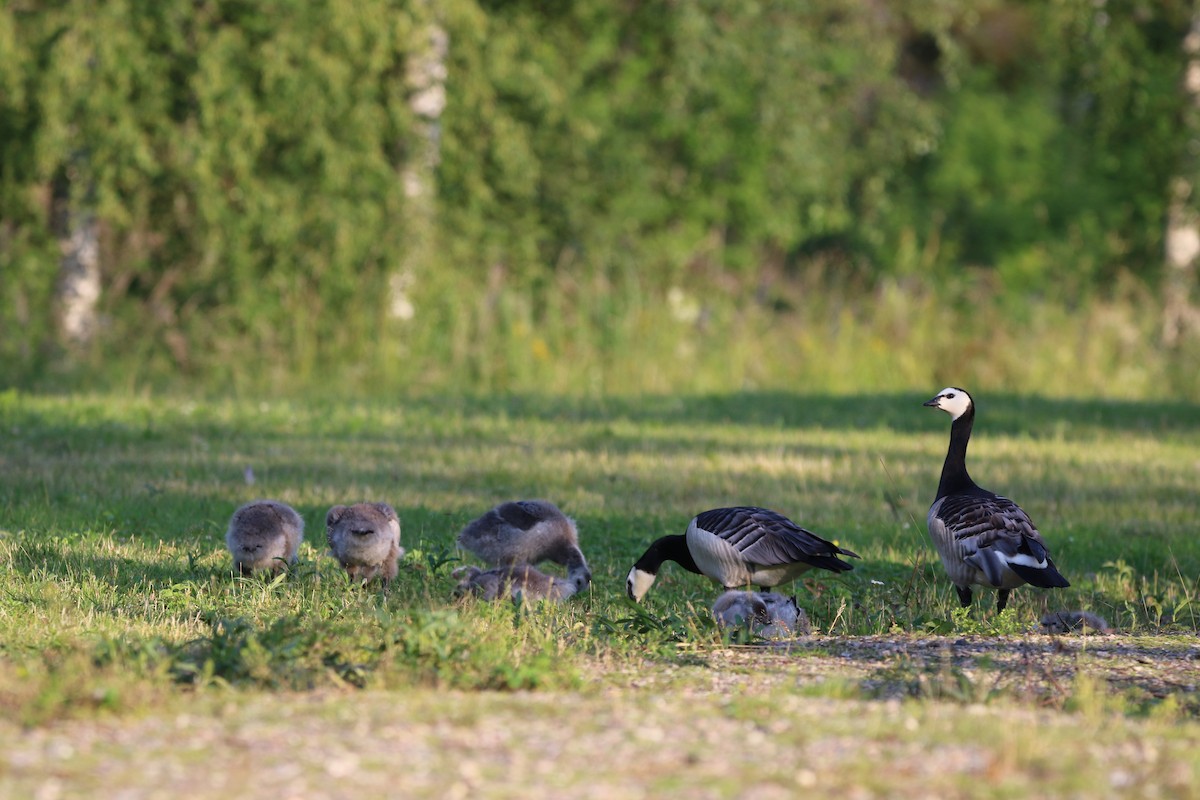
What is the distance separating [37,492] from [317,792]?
6801 millimetres

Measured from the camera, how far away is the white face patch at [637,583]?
8.09 m

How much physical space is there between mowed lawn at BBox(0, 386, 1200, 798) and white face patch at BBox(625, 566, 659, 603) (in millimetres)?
86

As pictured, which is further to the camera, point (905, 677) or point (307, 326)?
point (307, 326)

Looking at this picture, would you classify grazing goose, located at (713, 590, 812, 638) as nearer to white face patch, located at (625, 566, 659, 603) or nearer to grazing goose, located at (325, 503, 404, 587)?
white face patch, located at (625, 566, 659, 603)

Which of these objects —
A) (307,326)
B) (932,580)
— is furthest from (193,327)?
(932,580)

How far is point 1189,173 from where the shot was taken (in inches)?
858

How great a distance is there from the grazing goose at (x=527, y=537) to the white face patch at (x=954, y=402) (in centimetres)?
239

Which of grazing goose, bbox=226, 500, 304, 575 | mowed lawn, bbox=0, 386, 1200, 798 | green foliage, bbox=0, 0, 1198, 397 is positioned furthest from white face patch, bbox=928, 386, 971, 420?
green foliage, bbox=0, 0, 1198, 397

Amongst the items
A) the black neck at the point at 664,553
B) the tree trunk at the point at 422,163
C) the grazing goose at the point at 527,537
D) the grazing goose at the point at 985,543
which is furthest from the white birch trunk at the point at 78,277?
the grazing goose at the point at 985,543

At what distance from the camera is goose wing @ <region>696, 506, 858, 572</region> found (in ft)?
25.8

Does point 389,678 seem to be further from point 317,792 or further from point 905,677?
point 905,677

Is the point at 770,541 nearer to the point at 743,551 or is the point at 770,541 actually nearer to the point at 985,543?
the point at 743,551

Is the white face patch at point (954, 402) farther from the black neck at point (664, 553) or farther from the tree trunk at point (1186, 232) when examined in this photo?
the tree trunk at point (1186, 232)

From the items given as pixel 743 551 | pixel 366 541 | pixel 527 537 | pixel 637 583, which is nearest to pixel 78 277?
pixel 527 537
